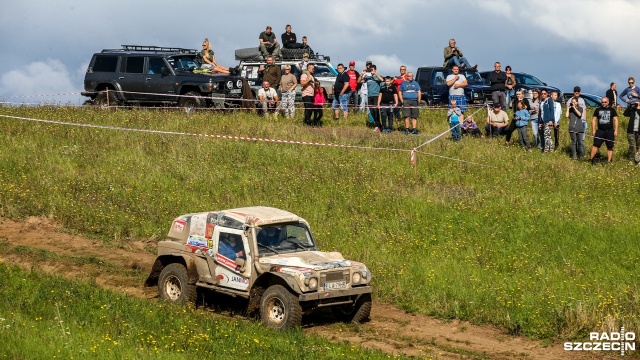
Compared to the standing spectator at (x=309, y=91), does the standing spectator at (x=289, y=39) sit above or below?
above

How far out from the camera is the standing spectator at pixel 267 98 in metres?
33.7

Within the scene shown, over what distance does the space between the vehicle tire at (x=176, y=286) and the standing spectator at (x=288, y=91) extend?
1603 centimetres

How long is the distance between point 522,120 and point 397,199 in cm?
704

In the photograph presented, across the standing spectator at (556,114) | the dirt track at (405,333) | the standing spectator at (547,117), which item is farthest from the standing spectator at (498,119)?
the dirt track at (405,333)

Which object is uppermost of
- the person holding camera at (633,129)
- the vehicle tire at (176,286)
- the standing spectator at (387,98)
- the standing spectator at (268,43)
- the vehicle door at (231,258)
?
the standing spectator at (268,43)

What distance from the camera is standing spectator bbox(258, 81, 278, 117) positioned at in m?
33.7

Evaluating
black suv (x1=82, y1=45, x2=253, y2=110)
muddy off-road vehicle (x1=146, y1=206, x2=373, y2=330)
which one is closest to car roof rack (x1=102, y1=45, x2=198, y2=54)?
black suv (x1=82, y1=45, x2=253, y2=110)

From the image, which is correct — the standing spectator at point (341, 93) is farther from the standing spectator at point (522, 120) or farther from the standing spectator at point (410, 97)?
the standing spectator at point (522, 120)

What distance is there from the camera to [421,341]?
16406 mm

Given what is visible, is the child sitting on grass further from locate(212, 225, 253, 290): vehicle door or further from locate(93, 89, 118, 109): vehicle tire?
locate(212, 225, 253, 290): vehicle door

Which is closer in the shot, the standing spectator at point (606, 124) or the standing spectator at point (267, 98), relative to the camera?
the standing spectator at point (606, 124)

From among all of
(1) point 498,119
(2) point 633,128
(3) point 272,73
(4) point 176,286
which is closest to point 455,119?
(1) point 498,119

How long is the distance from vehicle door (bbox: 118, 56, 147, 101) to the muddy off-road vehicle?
16.9 m

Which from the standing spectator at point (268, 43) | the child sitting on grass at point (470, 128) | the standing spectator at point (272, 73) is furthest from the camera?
the standing spectator at point (268, 43)
